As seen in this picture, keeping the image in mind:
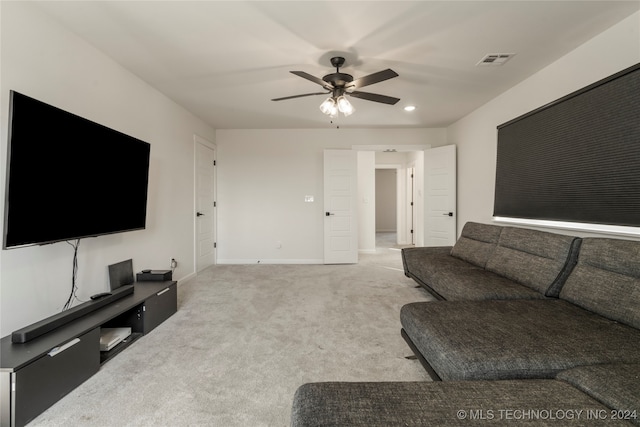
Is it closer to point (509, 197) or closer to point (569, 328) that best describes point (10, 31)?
point (569, 328)

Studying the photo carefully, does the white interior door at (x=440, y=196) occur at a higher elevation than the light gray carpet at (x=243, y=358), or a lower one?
higher

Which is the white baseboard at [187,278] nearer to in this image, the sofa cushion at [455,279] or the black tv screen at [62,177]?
the black tv screen at [62,177]

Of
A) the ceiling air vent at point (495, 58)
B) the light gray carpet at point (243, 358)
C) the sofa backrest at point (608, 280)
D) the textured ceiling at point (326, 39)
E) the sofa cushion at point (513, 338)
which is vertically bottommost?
the light gray carpet at point (243, 358)

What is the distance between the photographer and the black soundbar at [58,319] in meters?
1.56

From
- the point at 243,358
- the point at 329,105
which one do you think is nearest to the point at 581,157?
the point at 329,105

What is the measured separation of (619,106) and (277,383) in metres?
3.16

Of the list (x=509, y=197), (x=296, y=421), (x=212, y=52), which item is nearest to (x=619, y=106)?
(x=509, y=197)

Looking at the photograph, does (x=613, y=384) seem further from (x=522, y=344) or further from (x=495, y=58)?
(x=495, y=58)

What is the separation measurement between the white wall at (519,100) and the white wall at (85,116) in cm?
421

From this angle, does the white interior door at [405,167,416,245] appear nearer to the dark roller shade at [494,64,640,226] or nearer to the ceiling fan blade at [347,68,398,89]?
the dark roller shade at [494,64,640,226]

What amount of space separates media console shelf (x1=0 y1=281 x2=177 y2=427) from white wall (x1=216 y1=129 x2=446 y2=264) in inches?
117

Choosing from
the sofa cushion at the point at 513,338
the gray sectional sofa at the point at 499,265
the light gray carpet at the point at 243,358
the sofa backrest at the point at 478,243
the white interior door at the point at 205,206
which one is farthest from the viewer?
the white interior door at the point at 205,206

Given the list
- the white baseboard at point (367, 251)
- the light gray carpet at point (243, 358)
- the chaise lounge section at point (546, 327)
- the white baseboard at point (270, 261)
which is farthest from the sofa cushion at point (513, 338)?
the white baseboard at point (367, 251)

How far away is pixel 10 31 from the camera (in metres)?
1.76
